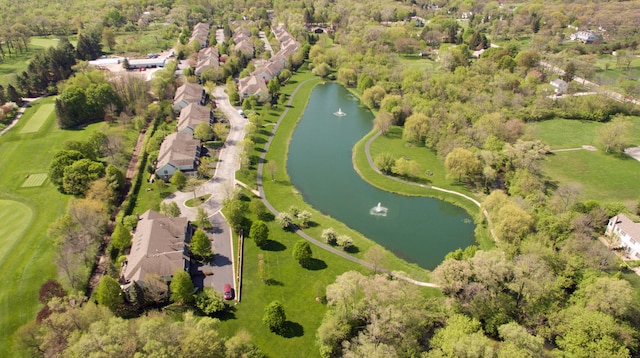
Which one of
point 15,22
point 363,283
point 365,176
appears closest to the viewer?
point 363,283

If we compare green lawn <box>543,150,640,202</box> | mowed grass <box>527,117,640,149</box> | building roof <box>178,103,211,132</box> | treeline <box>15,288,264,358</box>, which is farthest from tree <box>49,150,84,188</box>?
mowed grass <box>527,117,640,149</box>

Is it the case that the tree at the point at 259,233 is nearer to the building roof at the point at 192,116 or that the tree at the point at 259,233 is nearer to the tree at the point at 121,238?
the tree at the point at 121,238

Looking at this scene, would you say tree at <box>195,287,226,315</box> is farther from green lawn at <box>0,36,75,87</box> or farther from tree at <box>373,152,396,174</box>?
green lawn at <box>0,36,75,87</box>

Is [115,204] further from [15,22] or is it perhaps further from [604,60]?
[604,60]

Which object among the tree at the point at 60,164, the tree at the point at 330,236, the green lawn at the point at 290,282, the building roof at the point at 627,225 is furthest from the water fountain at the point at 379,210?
the tree at the point at 60,164

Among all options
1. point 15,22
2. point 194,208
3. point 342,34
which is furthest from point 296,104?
point 15,22

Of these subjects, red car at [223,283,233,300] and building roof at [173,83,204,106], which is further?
building roof at [173,83,204,106]

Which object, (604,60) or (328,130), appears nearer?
(328,130)
